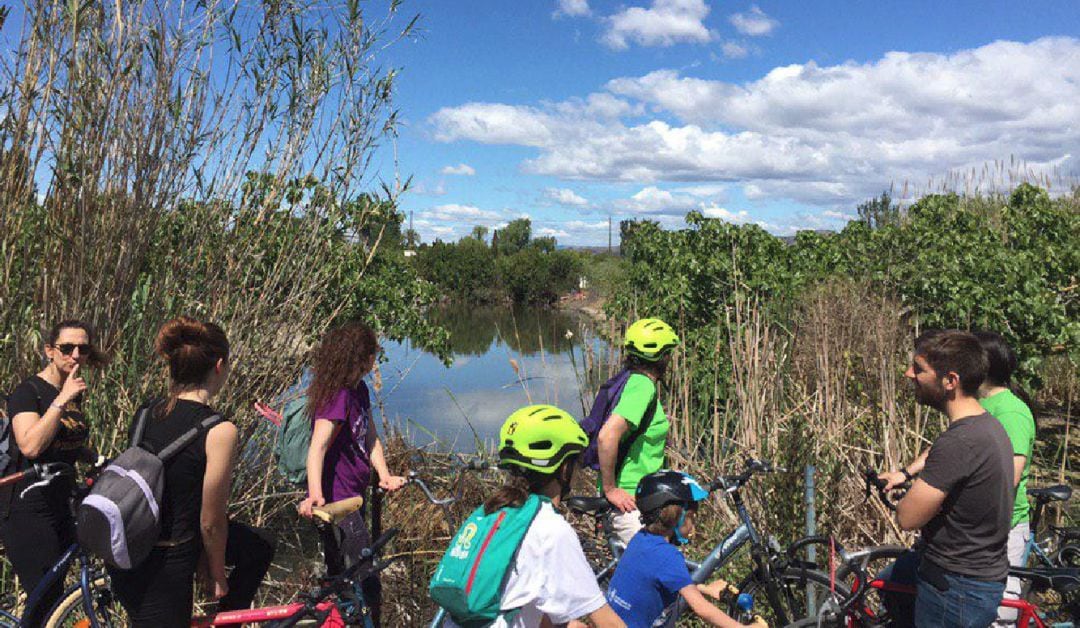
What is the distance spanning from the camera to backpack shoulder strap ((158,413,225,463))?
234 cm

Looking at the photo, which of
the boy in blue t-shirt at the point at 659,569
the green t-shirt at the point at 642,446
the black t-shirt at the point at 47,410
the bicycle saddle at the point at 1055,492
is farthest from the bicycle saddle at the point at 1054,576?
the black t-shirt at the point at 47,410

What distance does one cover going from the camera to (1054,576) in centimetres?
308

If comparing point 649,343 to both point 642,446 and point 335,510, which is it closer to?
point 642,446

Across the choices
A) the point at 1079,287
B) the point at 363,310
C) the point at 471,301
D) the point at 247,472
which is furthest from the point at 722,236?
the point at 471,301

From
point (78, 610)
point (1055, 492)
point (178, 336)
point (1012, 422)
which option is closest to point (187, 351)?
point (178, 336)

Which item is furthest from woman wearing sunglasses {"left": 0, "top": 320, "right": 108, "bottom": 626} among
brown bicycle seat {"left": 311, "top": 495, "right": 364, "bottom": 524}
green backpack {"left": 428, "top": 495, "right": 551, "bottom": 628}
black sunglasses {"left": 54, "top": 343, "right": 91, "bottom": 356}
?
green backpack {"left": 428, "top": 495, "right": 551, "bottom": 628}

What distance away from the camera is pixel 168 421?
7.84 feet

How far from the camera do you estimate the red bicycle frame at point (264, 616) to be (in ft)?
8.39

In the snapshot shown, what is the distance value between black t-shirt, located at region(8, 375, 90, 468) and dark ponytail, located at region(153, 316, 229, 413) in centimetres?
83

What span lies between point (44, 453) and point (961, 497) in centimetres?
324

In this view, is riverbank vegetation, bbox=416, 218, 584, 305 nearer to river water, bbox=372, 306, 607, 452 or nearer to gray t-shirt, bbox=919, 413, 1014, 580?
river water, bbox=372, 306, 607, 452

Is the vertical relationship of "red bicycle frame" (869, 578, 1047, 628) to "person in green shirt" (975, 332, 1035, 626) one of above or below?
below

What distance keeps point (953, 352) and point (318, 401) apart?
89.0 inches

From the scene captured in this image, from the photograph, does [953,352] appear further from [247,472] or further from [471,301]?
[471,301]
